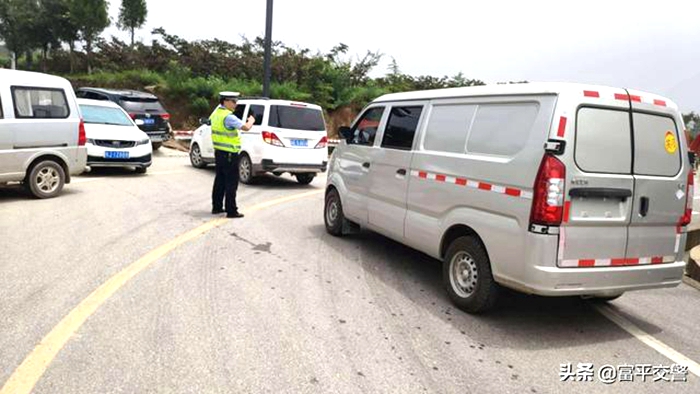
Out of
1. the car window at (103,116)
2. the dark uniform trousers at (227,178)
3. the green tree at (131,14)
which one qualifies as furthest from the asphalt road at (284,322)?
the green tree at (131,14)

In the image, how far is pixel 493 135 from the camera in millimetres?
4688

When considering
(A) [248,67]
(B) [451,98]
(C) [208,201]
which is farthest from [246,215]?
(A) [248,67]

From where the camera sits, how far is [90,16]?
1169 inches

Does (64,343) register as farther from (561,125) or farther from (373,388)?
(561,125)

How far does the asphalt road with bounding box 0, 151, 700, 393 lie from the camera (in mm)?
3557

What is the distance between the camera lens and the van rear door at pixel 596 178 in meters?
4.15

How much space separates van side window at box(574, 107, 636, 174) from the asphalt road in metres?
1.44

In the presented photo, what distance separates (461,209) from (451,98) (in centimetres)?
116

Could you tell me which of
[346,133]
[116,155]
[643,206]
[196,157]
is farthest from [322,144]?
[643,206]

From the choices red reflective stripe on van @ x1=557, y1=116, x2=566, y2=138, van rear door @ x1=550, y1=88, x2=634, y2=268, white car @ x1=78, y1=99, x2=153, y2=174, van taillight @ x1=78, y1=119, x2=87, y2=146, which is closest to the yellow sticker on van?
van rear door @ x1=550, y1=88, x2=634, y2=268

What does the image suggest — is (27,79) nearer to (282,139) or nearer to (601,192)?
(282,139)

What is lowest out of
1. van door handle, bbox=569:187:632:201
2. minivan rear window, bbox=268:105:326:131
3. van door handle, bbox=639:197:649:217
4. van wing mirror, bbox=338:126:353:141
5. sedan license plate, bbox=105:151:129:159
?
sedan license plate, bbox=105:151:129:159

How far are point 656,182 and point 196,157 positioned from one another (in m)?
11.9

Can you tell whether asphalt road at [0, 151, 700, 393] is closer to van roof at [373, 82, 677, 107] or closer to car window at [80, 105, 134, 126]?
van roof at [373, 82, 677, 107]
